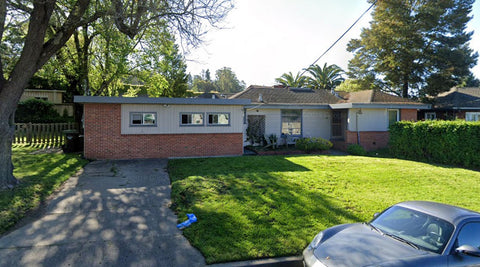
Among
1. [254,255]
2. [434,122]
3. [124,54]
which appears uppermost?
[124,54]

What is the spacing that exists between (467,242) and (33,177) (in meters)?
10.4

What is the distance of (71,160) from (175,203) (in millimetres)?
7120

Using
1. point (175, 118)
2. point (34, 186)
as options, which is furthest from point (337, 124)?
point (34, 186)

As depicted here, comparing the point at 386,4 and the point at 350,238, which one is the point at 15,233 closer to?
the point at 350,238

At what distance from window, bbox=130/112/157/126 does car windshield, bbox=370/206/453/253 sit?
1059 centimetres

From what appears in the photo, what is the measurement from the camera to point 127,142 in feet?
40.7

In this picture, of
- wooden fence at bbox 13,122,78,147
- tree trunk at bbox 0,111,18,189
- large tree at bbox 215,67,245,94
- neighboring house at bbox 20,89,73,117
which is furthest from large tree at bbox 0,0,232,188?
large tree at bbox 215,67,245,94

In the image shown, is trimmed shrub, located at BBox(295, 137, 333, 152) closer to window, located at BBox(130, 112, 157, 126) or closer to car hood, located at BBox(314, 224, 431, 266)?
window, located at BBox(130, 112, 157, 126)

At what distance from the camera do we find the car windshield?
337 centimetres

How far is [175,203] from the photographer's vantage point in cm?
657

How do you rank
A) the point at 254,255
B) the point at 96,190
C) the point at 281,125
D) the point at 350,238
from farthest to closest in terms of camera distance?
the point at 281,125
the point at 96,190
the point at 254,255
the point at 350,238

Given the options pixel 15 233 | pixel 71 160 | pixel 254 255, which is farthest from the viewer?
pixel 71 160

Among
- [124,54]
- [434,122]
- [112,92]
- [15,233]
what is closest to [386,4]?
[434,122]

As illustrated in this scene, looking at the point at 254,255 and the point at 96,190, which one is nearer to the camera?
the point at 254,255
